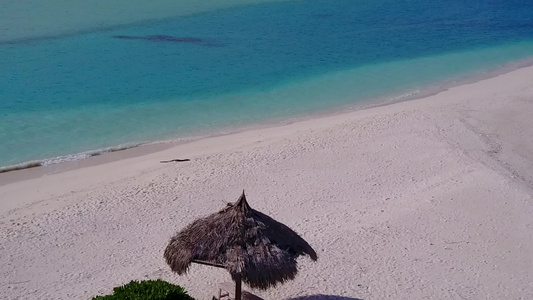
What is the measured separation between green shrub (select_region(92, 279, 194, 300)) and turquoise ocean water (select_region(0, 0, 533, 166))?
861cm

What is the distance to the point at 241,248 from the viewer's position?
871 cm

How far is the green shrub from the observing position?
332 inches

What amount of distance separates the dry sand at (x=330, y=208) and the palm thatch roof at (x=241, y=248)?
4.72ft

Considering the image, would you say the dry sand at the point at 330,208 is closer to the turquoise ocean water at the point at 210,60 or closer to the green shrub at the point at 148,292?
the green shrub at the point at 148,292

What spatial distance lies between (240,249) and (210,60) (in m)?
17.2

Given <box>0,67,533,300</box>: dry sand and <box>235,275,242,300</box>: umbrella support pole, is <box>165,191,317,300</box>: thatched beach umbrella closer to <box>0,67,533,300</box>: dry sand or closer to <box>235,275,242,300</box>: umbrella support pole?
<box>235,275,242,300</box>: umbrella support pole

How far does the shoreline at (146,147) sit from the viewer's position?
15.7m

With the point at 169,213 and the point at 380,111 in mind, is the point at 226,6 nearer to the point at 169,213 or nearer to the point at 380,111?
the point at 380,111

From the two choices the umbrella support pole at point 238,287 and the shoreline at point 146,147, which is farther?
the shoreline at point 146,147

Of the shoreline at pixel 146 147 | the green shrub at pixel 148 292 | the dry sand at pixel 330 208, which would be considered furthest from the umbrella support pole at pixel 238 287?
the shoreline at pixel 146 147

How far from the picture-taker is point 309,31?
30047 mm

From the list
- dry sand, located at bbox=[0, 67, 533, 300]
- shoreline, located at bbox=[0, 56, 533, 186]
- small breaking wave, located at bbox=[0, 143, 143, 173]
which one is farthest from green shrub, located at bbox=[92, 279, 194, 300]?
small breaking wave, located at bbox=[0, 143, 143, 173]

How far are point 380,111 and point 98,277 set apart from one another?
1087 centimetres

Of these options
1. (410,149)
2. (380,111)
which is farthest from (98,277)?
(380,111)
